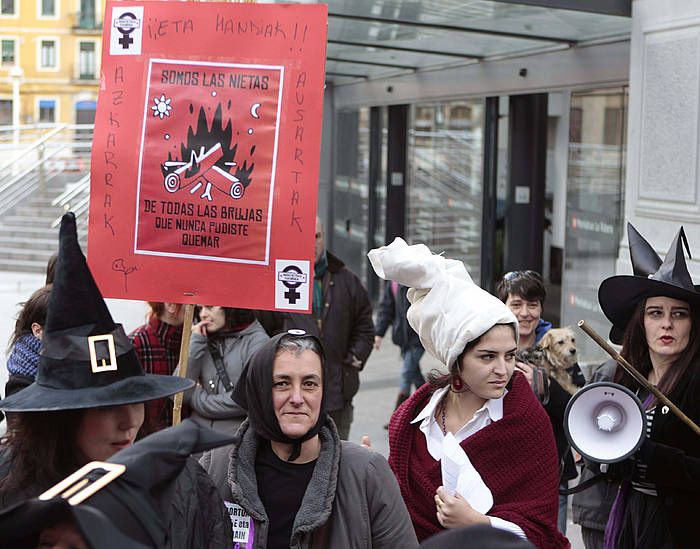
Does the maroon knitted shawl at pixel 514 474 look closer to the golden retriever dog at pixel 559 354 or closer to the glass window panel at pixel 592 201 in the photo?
the golden retriever dog at pixel 559 354

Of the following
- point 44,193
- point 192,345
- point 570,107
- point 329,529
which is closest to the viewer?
point 329,529

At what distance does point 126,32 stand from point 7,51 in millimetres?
67391

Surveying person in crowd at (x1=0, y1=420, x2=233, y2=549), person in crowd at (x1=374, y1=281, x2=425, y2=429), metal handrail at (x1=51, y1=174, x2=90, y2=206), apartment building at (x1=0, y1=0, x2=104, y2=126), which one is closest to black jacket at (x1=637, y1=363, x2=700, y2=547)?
person in crowd at (x1=0, y1=420, x2=233, y2=549)

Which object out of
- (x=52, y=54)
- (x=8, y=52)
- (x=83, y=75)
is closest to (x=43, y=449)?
(x=83, y=75)

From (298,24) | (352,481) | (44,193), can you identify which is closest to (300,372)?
(352,481)

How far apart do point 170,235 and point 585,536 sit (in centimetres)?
202

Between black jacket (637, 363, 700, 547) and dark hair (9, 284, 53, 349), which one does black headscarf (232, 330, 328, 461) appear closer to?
black jacket (637, 363, 700, 547)

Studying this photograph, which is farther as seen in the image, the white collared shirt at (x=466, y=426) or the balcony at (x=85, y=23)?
the balcony at (x=85, y=23)

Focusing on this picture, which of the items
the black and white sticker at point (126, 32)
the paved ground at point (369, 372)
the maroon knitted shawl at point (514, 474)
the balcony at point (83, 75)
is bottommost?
the paved ground at point (369, 372)

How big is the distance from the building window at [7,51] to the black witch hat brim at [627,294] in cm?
6746

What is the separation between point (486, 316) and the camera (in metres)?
3.54

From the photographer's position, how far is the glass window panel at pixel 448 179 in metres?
13.0

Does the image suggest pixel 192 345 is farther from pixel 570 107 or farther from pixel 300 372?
pixel 570 107

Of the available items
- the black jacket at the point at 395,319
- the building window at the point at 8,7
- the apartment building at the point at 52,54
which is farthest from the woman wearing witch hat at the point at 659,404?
the building window at the point at 8,7
